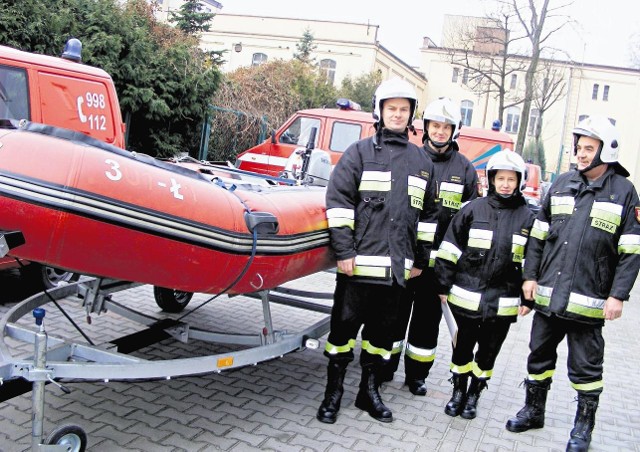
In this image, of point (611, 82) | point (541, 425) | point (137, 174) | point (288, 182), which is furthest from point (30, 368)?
point (611, 82)

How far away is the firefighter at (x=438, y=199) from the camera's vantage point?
4664 mm

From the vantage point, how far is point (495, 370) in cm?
573

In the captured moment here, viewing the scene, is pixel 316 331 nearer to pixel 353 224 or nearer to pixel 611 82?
pixel 353 224

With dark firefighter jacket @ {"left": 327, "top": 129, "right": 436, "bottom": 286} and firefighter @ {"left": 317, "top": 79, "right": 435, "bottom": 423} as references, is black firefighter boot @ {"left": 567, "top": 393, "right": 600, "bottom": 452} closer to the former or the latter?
firefighter @ {"left": 317, "top": 79, "right": 435, "bottom": 423}

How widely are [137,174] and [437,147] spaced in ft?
7.53

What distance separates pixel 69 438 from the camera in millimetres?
3115

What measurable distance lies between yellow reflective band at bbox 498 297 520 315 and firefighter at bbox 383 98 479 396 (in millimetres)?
492

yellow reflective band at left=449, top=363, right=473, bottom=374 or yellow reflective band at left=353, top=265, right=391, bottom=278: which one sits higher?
yellow reflective band at left=353, top=265, right=391, bottom=278

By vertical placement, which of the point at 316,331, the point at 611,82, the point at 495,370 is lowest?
the point at 495,370

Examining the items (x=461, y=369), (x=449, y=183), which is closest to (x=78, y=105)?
(x=449, y=183)

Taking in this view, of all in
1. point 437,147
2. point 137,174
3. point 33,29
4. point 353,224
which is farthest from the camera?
point 33,29

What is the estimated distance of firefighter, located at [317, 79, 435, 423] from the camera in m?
4.03

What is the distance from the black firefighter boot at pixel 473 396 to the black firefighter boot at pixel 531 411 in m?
0.25

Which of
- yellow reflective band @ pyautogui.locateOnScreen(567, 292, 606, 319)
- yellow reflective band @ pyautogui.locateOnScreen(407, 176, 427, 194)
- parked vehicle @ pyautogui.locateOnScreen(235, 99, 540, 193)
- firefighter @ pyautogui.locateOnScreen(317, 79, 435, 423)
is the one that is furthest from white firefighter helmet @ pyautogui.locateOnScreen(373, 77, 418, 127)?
parked vehicle @ pyautogui.locateOnScreen(235, 99, 540, 193)
